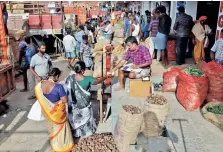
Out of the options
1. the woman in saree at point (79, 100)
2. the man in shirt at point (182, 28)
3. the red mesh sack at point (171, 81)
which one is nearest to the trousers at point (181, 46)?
the man in shirt at point (182, 28)

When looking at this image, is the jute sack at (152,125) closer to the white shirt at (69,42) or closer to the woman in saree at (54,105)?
the woman in saree at (54,105)

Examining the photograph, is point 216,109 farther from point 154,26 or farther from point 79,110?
point 154,26

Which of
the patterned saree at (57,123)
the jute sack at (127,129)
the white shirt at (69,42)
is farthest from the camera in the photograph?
the white shirt at (69,42)

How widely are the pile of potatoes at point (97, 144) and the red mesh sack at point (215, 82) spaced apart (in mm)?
2078

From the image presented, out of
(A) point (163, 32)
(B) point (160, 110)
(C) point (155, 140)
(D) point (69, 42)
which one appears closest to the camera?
(C) point (155, 140)

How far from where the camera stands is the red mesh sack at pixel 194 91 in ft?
15.2

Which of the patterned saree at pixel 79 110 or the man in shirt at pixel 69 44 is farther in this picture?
the man in shirt at pixel 69 44

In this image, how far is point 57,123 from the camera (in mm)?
4367

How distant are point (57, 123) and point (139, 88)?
6.69ft

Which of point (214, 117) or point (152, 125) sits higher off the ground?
point (214, 117)

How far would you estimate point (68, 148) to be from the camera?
468 cm

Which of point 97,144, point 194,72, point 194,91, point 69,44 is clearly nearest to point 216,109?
point 194,91

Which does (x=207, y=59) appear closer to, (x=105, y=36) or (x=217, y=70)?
(x=217, y=70)

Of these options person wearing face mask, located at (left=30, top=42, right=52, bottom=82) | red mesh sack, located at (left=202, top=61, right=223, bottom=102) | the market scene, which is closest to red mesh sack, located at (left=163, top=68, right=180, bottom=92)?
the market scene
